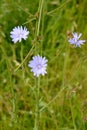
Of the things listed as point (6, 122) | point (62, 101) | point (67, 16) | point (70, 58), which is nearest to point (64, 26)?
point (67, 16)

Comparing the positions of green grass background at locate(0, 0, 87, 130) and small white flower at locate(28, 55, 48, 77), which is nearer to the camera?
small white flower at locate(28, 55, 48, 77)

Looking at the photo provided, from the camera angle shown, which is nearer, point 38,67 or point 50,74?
point 38,67

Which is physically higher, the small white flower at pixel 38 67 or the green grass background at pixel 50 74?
the green grass background at pixel 50 74

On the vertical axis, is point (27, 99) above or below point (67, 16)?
below

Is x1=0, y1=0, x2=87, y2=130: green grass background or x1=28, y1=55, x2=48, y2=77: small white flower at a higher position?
x1=0, y1=0, x2=87, y2=130: green grass background

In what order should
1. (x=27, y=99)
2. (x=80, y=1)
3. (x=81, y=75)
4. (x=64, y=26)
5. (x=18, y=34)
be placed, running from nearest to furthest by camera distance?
(x=18, y=34) < (x=27, y=99) < (x=81, y=75) < (x=64, y=26) < (x=80, y=1)

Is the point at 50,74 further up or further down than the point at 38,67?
further up

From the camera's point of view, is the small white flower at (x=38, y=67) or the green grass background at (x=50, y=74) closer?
the small white flower at (x=38, y=67)

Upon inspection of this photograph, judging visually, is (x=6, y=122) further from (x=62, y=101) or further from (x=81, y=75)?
(x=81, y=75)
